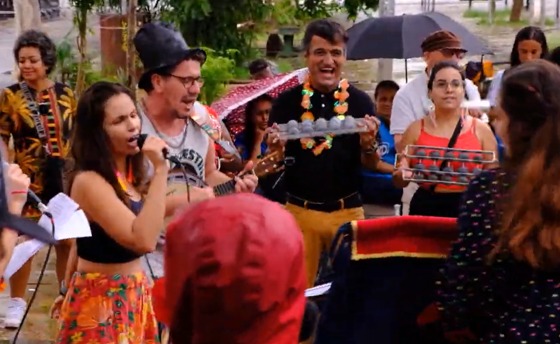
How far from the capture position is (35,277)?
6.58 meters

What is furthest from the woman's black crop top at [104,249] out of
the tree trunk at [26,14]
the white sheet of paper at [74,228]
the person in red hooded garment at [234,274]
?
the tree trunk at [26,14]

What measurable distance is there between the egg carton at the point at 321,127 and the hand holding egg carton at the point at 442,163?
28 cm

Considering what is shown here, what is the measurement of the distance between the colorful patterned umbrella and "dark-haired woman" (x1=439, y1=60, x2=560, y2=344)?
3267 millimetres

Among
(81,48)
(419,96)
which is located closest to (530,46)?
(419,96)

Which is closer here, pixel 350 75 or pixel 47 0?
pixel 350 75

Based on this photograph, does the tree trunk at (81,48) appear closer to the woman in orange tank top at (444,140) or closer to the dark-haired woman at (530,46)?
the dark-haired woman at (530,46)

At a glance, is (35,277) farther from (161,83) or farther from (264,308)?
(264,308)

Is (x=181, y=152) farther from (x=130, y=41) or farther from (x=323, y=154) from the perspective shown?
(x=130, y=41)

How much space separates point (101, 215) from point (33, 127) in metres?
2.28

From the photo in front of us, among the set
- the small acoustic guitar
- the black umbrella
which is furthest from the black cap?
the black umbrella

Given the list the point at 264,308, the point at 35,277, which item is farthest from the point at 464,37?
the point at 264,308

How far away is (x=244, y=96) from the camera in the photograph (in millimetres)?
5965

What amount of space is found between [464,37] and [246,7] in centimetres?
607

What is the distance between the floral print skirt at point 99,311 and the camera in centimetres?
362
